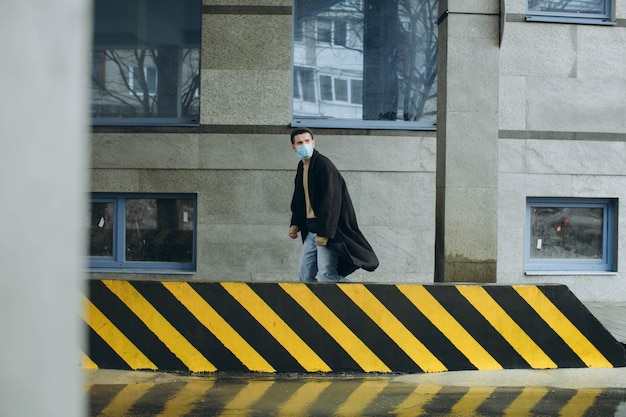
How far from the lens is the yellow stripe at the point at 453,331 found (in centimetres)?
664

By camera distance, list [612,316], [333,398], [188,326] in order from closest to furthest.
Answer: [333,398] < [188,326] < [612,316]

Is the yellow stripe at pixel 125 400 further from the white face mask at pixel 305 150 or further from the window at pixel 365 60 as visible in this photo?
the window at pixel 365 60

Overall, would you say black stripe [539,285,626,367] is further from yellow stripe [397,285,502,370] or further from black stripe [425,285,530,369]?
yellow stripe [397,285,502,370]

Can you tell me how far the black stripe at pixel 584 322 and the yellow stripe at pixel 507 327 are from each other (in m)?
0.37

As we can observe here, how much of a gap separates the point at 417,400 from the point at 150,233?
5983mm

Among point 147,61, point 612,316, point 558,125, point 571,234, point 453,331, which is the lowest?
point 612,316

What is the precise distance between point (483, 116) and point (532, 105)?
361cm

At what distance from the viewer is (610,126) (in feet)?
35.8

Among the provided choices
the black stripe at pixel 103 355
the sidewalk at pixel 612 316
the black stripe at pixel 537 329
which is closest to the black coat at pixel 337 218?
the black stripe at pixel 537 329

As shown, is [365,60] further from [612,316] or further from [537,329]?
[537,329]

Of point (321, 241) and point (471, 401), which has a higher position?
point (321, 241)

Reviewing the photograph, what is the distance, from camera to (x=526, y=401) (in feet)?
19.1

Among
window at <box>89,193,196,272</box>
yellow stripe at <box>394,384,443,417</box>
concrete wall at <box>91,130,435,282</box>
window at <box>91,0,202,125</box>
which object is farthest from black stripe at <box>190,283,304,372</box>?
window at <box>91,0,202,125</box>

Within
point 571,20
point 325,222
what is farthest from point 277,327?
point 571,20
